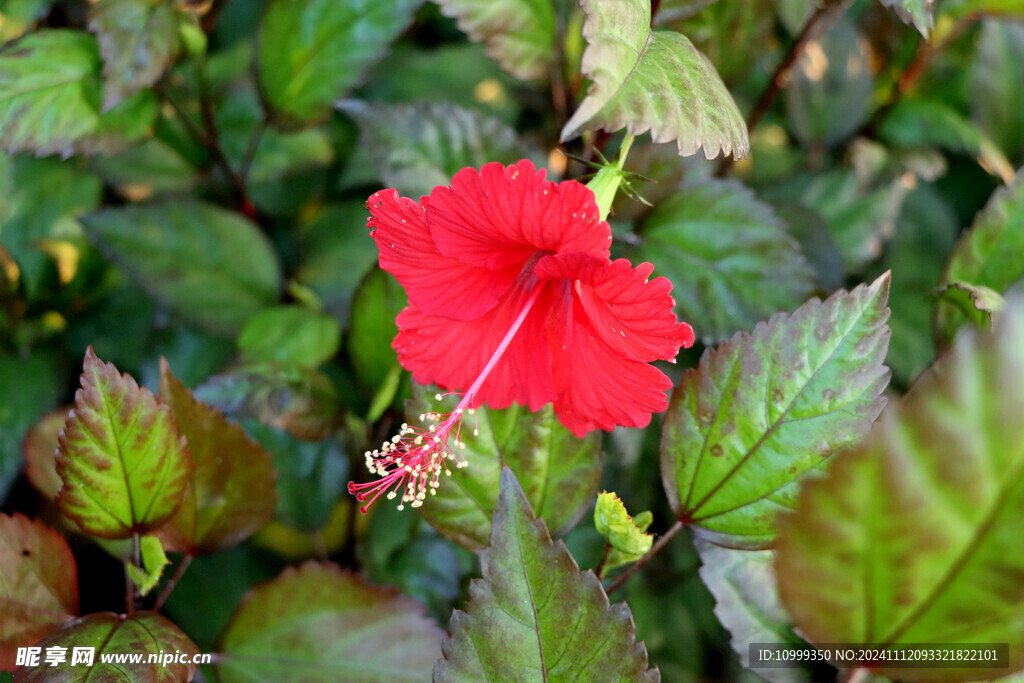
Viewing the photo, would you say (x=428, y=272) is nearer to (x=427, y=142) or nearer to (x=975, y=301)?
(x=427, y=142)

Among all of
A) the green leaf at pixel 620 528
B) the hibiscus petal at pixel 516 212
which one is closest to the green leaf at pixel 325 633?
the green leaf at pixel 620 528

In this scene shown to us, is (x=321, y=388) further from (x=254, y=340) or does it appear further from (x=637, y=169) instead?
(x=637, y=169)

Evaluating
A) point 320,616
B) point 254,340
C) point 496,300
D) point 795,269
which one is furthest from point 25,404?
point 795,269

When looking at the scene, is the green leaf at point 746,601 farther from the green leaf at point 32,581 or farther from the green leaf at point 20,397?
the green leaf at point 20,397

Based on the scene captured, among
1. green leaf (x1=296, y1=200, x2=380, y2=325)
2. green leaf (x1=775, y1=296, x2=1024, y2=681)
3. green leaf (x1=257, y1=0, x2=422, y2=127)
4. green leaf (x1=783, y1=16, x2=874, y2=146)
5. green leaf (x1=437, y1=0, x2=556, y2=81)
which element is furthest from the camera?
green leaf (x1=783, y1=16, x2=874, y2=146)

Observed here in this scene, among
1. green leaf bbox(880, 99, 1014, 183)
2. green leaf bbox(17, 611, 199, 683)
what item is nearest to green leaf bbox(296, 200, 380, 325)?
green leaf bbox(17, 611, 199, 683)

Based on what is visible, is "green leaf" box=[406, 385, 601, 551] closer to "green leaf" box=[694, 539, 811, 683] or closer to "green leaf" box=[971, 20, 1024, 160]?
"green leaf" box=[694, 539, 811, 683]
